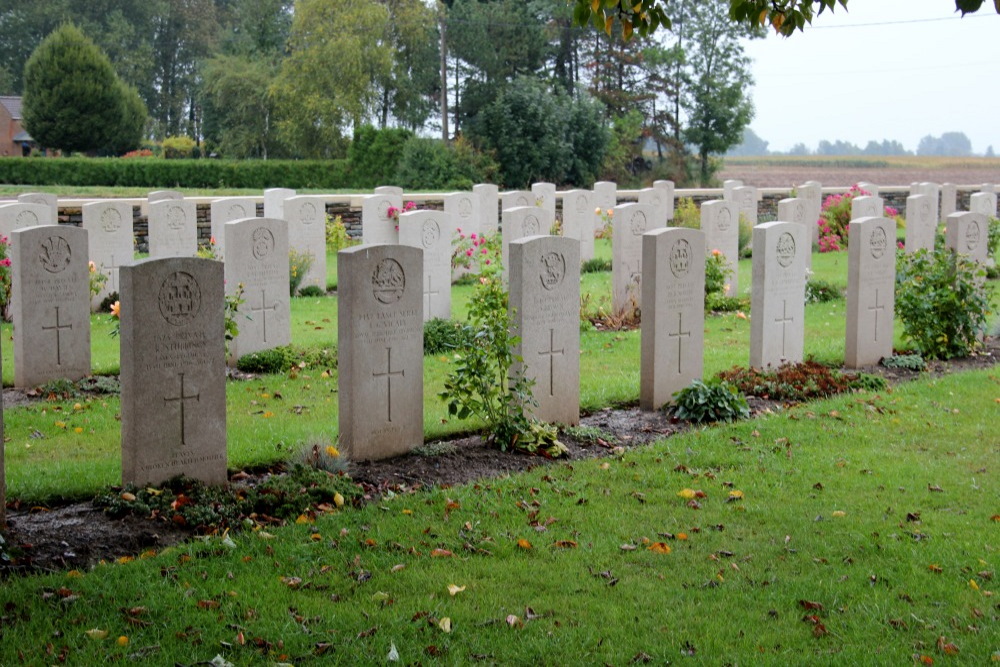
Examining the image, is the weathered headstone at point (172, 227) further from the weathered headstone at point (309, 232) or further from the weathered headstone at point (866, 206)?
the weathered headstone at point (866, 206)

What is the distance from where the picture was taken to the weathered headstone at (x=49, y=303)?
30.4 feet

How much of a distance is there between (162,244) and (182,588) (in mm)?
10641

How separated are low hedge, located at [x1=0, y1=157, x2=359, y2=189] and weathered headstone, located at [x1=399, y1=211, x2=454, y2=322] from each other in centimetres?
2108

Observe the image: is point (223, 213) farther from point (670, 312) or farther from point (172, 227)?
point (670, 312)

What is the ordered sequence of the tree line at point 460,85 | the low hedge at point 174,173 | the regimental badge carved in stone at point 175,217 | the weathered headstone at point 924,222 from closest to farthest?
the regimental badge carved in stone at point 175,217 → the weathered headstone at point 924,222 → the low hedge at point 174,173 → the tree line at point 460,85

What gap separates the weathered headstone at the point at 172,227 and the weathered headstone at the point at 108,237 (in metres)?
0.46

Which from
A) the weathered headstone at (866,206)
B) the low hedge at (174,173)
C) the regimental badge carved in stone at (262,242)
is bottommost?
the regimental badge carved in stone at (262,242)

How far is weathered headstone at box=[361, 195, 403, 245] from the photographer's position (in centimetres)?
1797

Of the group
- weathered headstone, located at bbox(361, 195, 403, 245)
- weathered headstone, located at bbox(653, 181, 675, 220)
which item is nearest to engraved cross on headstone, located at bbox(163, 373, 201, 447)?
weathered headstone, located at bbox(361, 195, 403, 245)

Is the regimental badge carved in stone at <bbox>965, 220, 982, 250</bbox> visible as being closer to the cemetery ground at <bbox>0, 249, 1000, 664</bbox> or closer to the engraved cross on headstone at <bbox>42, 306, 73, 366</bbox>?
the cemetery ground at <bbox>0, 249, 1000, 664</bbox>

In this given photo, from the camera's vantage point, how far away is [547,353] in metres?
8.13

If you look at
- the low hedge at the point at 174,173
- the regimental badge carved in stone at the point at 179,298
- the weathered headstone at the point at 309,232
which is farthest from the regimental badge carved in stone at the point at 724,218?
the low hedge at the point at 174,173

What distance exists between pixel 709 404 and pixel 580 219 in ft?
40.7

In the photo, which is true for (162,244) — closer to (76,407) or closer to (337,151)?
(76,407)
